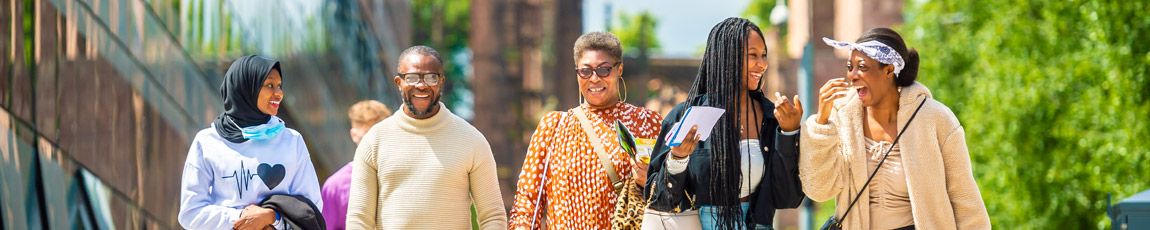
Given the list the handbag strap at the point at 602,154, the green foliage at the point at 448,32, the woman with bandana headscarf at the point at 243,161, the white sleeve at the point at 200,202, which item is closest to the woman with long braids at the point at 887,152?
the handbag strap at the point at 602,154

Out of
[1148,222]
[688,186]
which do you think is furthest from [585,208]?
[1148,222]

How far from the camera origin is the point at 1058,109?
57.4 ft

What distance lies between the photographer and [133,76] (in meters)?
8.10

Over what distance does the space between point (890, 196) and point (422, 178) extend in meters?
1.81

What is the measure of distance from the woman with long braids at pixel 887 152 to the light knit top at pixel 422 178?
1.33 metres

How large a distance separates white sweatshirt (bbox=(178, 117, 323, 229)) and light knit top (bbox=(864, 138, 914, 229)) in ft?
7.39

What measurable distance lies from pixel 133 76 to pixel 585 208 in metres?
3.73

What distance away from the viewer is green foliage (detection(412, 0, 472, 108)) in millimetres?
48838

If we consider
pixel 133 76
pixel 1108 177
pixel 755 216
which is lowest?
pixel 1108 177

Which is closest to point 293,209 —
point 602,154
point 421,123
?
point 421,123

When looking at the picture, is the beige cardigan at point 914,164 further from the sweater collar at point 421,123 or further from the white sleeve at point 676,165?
→ the sweater collar at point 421,123

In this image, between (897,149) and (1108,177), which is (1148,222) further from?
(1108,177)

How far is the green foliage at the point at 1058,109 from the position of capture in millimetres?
14352

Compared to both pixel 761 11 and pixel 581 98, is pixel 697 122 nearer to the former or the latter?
pixel 581 98
